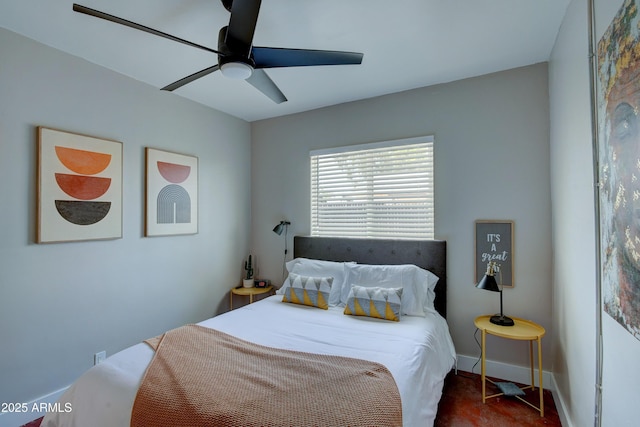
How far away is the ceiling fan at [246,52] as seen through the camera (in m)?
1.34

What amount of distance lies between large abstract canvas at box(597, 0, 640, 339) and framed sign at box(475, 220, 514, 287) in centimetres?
127

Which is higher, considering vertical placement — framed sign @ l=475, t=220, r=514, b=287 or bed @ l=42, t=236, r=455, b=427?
framed sign @ l=475, t=220, r=514, b=287

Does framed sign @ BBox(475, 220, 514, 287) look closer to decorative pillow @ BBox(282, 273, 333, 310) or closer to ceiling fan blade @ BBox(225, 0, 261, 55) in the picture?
decorative pillow @ BBox(282, 273, 333, 310)

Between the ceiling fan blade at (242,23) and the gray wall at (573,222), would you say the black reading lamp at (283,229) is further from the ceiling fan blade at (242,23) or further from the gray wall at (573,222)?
the gray wall at (573,222)

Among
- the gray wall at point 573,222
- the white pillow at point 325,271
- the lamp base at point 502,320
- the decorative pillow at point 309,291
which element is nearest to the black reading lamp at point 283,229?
the white pillow at point 325,271

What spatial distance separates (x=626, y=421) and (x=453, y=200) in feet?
6.21

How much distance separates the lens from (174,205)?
3.03m

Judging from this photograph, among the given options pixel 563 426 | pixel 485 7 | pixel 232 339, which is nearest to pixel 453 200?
pixel 485 7

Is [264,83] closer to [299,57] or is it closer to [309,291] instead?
[299,57]

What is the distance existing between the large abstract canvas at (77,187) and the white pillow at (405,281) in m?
2.18

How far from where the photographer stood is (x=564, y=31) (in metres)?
1.88

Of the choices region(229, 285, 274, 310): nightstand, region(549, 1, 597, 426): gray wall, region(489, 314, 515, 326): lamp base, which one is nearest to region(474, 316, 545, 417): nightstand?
region(489, 314, 515, 326): lamp base

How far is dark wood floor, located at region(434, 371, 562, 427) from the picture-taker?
79.5 inches

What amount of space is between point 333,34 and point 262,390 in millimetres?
2214
